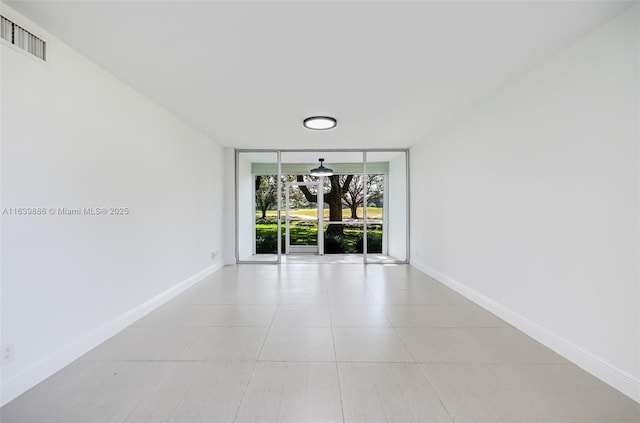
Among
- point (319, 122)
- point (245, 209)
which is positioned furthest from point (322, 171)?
point (319, 122)

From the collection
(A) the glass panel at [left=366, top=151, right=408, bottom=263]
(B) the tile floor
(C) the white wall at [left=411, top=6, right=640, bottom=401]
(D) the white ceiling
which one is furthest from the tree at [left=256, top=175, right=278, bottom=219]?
(C) the white wall at [left=411, top=6, right=640, bottom=401]

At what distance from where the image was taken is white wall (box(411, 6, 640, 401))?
1.80m

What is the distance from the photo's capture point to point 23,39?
183 cm

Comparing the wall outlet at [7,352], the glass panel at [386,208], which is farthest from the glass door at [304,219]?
the wall outlet at [7,352]

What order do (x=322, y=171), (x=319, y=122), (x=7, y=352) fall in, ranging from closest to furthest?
1. (x=7, y=352)
2. (x=319, y=122)
3. (x=322, y=171)

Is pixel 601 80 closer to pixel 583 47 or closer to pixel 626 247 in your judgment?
pixel 583 47

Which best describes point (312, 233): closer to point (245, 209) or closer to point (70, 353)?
point (245, 209)

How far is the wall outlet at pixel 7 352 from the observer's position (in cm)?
169

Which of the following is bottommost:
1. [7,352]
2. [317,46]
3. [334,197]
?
[7,352]

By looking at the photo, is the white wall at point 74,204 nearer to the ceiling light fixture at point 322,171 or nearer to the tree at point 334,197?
the ceiling light fixture at point 322,171

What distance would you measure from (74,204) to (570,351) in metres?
3.88

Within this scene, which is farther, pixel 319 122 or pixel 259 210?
pixel 259 210

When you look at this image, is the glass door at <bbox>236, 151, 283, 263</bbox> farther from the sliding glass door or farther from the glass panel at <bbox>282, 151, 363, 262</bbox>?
the glass panel at <bbox>282, 151, 363, 262</bbox>

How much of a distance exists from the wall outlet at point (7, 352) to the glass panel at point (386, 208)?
5278 millimetres
